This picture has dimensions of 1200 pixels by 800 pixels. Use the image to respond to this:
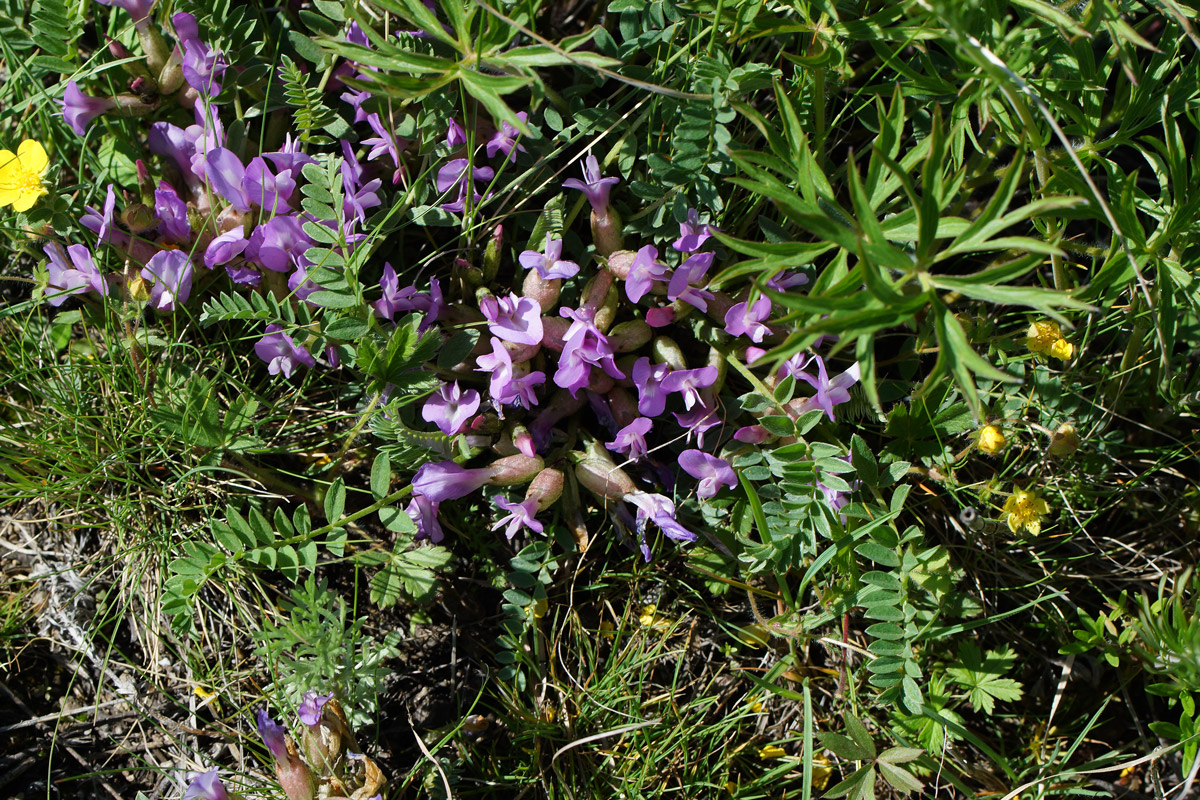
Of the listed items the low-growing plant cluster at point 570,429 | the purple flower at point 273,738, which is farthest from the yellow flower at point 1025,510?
the purple flower at point 273,738

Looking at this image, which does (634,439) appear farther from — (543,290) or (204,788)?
(204,788)

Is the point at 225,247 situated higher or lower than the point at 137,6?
lower

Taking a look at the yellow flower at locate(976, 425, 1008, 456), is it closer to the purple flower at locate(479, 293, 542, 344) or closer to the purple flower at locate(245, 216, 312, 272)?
the purple flower at locate(479, 293, 542, 344)

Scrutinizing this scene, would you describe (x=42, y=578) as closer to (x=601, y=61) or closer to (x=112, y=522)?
(x=112, y=522)

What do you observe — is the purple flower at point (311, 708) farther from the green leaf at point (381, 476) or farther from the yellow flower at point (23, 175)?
the yellow flower at point (23, 175)

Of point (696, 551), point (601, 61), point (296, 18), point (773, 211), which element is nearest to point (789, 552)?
point (696, 551)

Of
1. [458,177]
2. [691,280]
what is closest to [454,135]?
[458,177]
